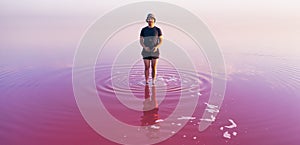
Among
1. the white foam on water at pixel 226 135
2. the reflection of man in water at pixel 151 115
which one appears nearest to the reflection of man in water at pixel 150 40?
the reflection of man in water at pixel 151 115

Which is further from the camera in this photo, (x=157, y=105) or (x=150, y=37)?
(x=150, y=37)

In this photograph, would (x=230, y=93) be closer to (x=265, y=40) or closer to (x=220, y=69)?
(x=220, y=69)

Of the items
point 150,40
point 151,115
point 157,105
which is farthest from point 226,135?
point 150,40

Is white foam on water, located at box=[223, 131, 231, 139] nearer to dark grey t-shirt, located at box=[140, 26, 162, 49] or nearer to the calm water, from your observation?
the calm water

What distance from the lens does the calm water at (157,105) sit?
16.2 feet

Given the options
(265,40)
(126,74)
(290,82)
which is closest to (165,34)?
(265,40)

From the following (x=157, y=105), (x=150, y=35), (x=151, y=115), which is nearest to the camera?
(x=151, y=115)

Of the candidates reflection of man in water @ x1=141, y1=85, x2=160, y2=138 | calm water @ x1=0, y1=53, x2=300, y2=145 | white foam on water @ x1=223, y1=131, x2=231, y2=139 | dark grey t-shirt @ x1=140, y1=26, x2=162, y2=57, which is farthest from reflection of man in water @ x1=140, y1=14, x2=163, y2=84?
white foam on water @ x1=223, y1=131, x2=231, y2=139

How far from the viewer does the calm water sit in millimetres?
4945

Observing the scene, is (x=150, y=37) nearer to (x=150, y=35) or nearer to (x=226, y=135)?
(x=150, y=35)

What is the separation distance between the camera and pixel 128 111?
6.07 meters

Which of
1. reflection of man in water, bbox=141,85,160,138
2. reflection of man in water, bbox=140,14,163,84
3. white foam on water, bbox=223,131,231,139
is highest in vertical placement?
reflection of man in water, bbox=140,14,163,84

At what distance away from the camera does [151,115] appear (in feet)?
19.4

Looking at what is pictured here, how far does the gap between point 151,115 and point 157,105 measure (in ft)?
2.00
